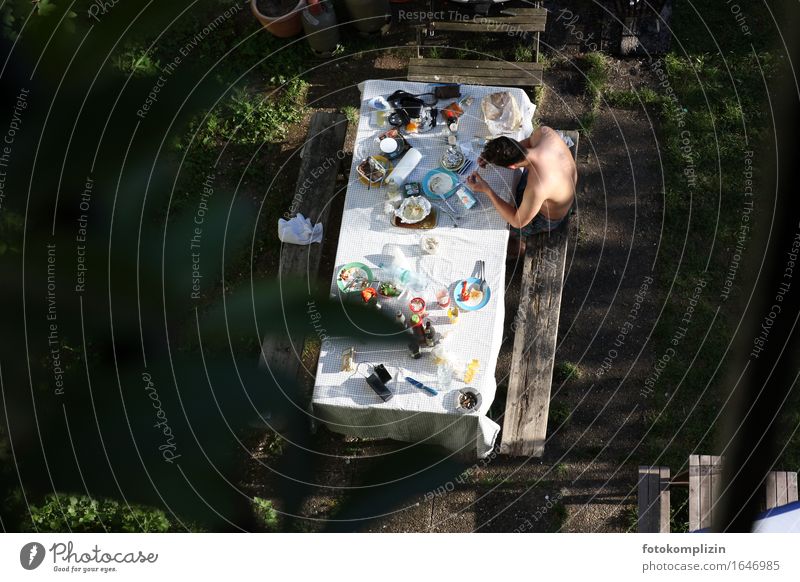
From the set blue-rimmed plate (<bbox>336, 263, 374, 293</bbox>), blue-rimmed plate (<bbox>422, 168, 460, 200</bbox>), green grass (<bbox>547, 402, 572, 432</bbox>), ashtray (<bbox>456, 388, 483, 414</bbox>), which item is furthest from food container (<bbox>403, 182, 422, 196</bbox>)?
green grass (<bbox>547, 402, 572, 432</bbox>)

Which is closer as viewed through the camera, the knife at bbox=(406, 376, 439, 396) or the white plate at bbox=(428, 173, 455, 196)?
the knife at bbox=(406, 376, 439, 396)

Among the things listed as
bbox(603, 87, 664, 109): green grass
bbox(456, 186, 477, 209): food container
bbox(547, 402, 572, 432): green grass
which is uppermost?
bbox(603, 87, 664, 109): green grass

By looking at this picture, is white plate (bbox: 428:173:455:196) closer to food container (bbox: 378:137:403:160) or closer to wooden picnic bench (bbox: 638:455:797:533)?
food container (bbox: 378:137:403:160)

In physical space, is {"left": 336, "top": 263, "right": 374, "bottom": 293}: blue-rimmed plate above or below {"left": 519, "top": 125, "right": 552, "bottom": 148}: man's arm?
below

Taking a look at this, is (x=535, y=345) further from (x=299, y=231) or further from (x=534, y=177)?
(x=299, y=231)

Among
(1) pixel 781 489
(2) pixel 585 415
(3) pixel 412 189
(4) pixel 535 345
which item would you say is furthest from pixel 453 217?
(1) pixel 781 489
